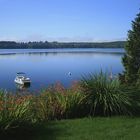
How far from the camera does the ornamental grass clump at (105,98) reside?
455 inches

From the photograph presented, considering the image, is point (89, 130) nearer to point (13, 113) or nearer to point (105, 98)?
point (13, 113)

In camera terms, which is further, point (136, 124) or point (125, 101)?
point (125, 101)

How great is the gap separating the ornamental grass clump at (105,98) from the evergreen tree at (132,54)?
378 inches

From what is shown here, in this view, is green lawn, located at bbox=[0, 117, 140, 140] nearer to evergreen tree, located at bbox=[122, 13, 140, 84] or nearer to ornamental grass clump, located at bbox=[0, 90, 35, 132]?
ornamental grass clump, located at bbox=[0, 90, 35, 132]

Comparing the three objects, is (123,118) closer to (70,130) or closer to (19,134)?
(70,130)

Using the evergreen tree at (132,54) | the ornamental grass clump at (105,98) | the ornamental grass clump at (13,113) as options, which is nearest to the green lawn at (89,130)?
the ornamental grass clump at (13,113)

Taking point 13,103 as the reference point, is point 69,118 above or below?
below

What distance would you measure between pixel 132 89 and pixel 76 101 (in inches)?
79.9

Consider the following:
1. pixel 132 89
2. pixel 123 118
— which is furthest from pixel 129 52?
pixel 123 118

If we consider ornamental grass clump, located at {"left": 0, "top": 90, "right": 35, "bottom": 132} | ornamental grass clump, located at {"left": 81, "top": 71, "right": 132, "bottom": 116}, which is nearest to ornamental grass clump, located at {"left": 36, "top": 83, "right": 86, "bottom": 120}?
ornamental grass clump, located at {"left": 81, "top": 71, "right": 132, "bottom": 116}

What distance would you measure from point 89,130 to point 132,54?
13340mm

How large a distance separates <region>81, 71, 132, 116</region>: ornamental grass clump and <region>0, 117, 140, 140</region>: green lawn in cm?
65

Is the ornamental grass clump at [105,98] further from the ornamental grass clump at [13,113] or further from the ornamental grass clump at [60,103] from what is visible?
the ornamental grass clump at [13,113]

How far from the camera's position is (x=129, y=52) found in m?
22.1
